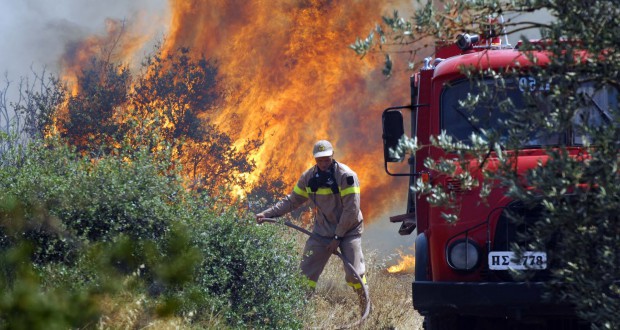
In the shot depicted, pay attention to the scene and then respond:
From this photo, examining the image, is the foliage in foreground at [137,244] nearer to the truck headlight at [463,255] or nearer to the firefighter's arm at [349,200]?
the firefighter's arm at [349,200]

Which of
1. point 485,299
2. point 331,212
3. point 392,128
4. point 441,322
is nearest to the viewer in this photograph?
point 485,299

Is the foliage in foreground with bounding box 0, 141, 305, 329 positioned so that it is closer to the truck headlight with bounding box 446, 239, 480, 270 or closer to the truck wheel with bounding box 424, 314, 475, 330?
the truck wheel with bounding box 424, 314, 475, 330

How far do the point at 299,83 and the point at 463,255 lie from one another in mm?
12392

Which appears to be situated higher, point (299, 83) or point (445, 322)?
point (299, 83)

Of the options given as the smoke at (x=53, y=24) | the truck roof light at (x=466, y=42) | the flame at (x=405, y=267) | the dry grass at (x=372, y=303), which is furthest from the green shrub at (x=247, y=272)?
the smoke at (x=53, y=24)

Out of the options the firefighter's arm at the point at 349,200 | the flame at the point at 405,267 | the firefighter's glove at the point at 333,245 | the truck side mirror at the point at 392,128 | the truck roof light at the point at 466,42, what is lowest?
the flame at the point at 405,267

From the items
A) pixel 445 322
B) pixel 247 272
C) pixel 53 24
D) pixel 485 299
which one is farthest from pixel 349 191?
pixel 53 24

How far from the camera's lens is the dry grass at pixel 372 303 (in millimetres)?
9625

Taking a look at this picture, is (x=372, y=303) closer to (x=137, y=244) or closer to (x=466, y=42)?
(x=466, y=42)

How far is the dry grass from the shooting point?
31.6ft

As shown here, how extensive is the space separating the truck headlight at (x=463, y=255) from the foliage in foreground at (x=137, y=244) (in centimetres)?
171

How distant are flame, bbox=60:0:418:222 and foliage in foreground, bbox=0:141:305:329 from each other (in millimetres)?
10372

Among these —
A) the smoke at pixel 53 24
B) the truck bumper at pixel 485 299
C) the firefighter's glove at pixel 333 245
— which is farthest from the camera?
the smoke at pixel 53 24

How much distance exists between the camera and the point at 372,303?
1076cm
